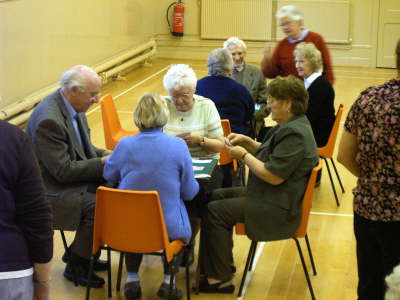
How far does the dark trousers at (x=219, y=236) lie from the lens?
3990 mm

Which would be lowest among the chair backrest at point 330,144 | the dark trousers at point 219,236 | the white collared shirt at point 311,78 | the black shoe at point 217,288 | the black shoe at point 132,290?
the black shoe at point 217,288

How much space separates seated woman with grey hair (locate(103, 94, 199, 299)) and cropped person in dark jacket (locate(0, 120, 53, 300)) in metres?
1.30

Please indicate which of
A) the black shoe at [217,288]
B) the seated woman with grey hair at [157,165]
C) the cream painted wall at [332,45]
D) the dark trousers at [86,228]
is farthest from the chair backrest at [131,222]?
the cream painted wall at [332,45]

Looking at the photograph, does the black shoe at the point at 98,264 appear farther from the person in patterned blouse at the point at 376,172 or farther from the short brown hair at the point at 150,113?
the person in patterned blouse at the point at 376,172

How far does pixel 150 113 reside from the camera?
3.65 meters

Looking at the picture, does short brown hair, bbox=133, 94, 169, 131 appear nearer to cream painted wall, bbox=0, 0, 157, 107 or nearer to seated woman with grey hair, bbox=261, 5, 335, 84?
seated woman with grey hair, bbox=261, 5, 335, 84

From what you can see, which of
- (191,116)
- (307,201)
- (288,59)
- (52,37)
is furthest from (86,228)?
(52,37)

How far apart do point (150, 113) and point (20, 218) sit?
4.81ft

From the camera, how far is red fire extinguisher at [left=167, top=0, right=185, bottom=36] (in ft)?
41.1

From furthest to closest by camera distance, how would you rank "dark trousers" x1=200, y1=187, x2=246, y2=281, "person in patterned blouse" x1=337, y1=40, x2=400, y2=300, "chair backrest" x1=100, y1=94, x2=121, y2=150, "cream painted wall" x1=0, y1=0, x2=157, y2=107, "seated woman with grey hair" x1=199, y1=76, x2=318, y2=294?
"cream painted wall" x1=0, y1=0, x2=157, y2=107 → "chair backrest" x1=100, y1=94, x2=121, y2=150 → "dark trousers" x1=200, y1=187, x2=246, y2=281 → "seated woman with grey hair" x1=199, y1=76, x2=318, y2=294 → "person in patterned blouse" x1=337, y1=40, x2=400, y2=300

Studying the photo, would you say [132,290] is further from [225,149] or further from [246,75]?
[246,75]

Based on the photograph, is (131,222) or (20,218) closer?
(20,218)

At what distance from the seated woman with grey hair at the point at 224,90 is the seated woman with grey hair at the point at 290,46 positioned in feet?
3.60

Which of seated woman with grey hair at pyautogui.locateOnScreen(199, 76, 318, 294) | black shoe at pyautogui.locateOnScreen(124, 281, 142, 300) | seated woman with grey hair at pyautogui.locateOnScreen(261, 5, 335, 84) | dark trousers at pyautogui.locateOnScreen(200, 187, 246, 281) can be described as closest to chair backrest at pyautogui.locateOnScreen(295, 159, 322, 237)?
seated woman with grey hair at pyautogui.locateOnScreen(199, 76, 318, 294)
